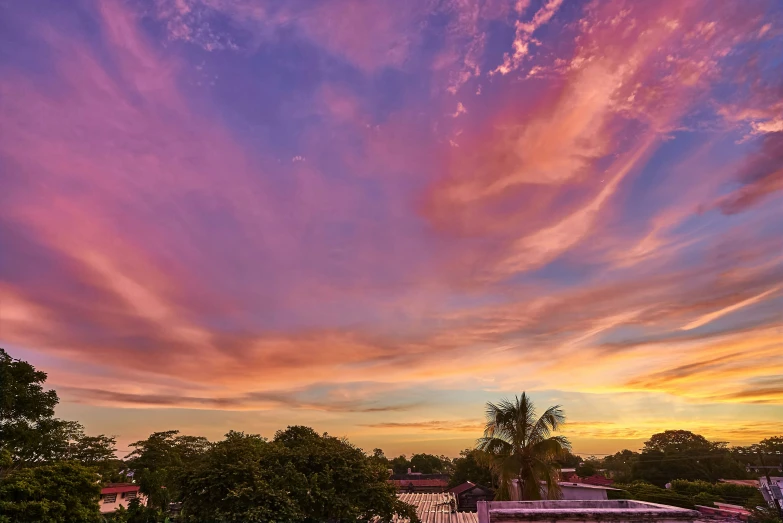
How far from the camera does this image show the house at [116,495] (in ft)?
150

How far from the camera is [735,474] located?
6147 cm

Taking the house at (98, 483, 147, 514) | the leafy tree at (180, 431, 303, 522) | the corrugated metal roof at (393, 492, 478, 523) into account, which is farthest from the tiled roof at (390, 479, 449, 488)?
the leafy tree at (180, 431, 303, 522)

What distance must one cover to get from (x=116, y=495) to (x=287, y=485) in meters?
40.9

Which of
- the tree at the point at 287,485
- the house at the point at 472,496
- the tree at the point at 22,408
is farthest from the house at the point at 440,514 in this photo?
the tree at the point at 22,408

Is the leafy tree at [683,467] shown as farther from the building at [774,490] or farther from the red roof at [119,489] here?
the red roof at [119,489]

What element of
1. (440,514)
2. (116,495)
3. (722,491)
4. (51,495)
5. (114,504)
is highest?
(51,495)

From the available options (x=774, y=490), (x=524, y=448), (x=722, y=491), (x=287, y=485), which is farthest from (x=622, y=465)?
(x=287, y=485)

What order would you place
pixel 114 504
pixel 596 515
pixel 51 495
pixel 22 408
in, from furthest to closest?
1. pixel 114 504
2. pixel 22 408
3. pixel 51 495
4. pixel 596 515

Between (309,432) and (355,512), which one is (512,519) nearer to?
(355,512)

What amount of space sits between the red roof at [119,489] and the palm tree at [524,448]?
45397 mm

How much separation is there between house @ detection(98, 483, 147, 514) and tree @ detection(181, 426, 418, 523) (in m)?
34.4

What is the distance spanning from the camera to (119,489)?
1905 inches

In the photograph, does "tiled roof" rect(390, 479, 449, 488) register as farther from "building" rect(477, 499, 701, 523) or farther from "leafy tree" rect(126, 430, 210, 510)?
"building" rect(477, 499, 701, 523)

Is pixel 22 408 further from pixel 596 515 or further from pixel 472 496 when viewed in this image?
pixel 472 496
